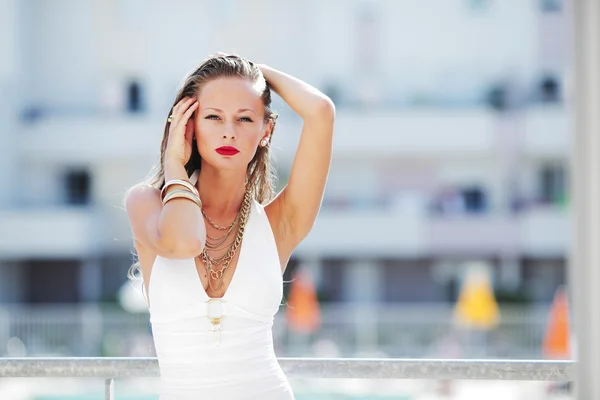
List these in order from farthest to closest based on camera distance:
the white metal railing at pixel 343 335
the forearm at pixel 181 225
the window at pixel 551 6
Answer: the window at pixel 551 6 → the white metal railing at pixel 343 335 → the forearm at pixel 181 225

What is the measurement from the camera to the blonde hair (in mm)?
1841

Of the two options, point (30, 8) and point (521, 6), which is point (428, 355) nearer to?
point (521, 6)

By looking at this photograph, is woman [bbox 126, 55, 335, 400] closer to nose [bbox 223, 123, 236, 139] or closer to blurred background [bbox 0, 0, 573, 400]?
nose [bbox 223, 123, 236, 139]

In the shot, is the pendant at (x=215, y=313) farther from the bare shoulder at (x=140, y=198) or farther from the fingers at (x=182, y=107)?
the fingers at (x=182, y=107)

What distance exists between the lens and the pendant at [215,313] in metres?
1.72

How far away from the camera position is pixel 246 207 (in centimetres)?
189

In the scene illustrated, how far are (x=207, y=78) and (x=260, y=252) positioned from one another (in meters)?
0.33

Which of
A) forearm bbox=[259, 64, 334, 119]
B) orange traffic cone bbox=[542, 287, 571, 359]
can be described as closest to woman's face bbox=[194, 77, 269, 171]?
forearm bbox=[259, 64, 334, 119]

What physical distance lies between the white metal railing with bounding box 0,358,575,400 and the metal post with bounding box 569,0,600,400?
1003 mm

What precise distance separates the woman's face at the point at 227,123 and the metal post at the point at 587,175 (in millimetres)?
808

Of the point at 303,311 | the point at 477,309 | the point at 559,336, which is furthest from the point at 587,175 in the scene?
the point at 477,309

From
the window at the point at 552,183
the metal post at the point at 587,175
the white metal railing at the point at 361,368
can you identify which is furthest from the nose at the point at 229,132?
the window at the point at 552,183

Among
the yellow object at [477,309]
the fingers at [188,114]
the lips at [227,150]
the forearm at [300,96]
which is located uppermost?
the forearm at [300,96]

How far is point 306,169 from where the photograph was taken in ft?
6.34
